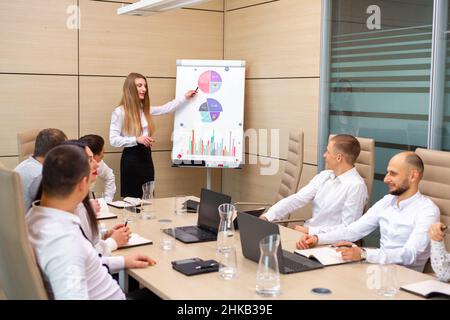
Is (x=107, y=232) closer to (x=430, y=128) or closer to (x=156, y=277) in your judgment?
(x=156, y=277)

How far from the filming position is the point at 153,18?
261 inches

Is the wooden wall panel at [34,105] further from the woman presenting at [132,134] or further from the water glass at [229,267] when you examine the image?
the water glass at [229,267]

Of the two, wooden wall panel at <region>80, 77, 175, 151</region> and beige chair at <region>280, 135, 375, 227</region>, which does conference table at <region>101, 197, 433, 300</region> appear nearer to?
beige chair at <region>280, 135, 375, 227</region>

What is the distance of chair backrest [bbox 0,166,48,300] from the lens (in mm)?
2209

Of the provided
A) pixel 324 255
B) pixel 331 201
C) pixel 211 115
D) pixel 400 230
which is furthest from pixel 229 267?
pixel 211 115

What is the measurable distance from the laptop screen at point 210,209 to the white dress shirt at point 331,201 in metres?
0.76

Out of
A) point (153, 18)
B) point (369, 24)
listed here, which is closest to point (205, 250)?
point (369, 24)

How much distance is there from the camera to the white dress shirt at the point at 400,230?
3211 mm

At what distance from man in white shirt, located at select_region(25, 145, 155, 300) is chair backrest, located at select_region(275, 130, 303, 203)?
2.68m

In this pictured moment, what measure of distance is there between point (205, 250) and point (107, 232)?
593mm

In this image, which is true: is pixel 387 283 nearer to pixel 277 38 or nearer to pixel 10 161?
pixel 277 38

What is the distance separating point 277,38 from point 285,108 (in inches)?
29.6

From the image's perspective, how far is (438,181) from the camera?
11.8 feet
